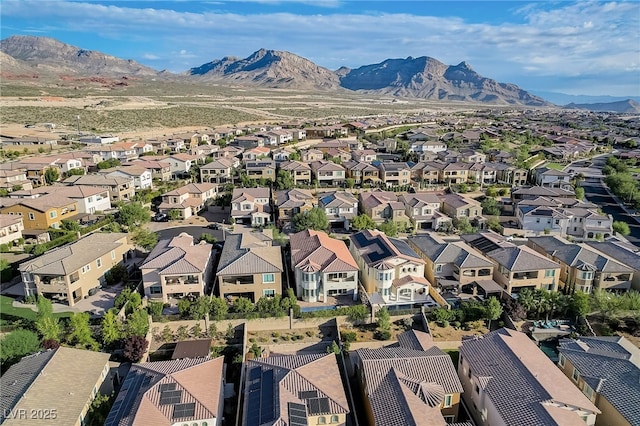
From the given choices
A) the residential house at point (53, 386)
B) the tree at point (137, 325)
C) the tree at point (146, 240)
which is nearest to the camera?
the residential house at point (53, 386)

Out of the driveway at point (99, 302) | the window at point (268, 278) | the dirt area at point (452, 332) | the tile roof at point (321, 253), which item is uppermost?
the tile roof at point (321, 253)

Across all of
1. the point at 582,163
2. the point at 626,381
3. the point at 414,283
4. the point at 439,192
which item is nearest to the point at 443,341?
the point at 414,283

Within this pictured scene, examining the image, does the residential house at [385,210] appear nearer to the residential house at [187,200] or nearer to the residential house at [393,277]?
the residential house at [393,277]

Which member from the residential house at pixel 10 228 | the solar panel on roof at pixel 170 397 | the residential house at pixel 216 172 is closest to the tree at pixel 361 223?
the residential house at pixel 216 172

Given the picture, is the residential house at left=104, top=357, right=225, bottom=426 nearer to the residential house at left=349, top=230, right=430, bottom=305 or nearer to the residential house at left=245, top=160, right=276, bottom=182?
the residential house at left=349, top=230, right=430, bottom=305

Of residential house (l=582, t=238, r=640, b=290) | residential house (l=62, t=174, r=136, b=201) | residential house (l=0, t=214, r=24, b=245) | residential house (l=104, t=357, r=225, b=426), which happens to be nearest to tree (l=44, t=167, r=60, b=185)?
residential house (l=62, t=174, r=136, b=201)

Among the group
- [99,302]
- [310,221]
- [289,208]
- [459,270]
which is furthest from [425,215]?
[99,302]
